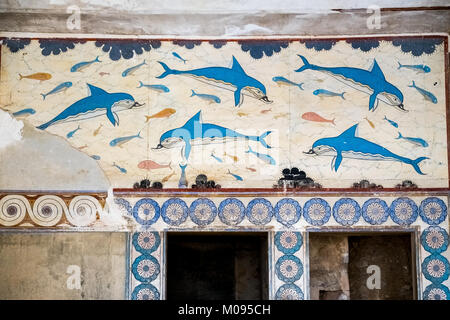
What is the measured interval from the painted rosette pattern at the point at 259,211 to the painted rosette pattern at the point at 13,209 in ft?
6.15

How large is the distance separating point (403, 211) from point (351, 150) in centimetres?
68

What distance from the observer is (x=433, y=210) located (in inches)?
259

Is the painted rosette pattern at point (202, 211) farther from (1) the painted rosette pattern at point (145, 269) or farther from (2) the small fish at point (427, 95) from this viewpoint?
(2) the small fish at point (427, 95)

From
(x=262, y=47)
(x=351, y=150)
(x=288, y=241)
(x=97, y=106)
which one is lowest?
(x=288, y=241)

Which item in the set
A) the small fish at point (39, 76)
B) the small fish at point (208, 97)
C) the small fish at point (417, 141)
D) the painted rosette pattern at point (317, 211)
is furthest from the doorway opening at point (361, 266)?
the small fish at point (39, 76)

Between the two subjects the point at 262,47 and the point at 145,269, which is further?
the point at 262,47

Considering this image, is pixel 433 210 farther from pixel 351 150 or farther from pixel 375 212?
pixel 351 150

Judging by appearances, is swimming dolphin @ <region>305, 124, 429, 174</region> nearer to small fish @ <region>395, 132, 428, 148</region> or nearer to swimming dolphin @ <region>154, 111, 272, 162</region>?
small fish @ <region>395, 132, 428, 148</region>

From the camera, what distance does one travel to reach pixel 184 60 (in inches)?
269

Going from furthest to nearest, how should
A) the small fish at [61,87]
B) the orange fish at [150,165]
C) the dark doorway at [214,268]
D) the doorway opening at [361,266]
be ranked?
the dark doorway at [214,268]
the doorway opening at [361,266]
the small fish at [61,87]
the orange fish at [150,165]

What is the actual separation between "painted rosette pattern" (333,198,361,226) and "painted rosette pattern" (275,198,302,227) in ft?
1.03

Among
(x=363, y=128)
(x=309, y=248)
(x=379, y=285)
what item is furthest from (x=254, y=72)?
(x=379, y=285)

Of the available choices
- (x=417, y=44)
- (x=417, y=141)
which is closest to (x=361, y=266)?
(x=417, y=141)

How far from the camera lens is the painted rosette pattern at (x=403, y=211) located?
657cm
